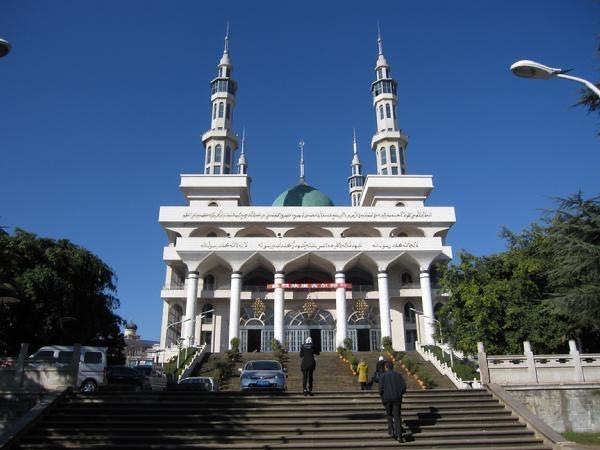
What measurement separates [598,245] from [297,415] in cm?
839

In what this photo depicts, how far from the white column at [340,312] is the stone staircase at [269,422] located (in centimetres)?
2003

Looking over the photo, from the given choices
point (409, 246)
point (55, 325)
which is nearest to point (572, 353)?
point (409, 246)

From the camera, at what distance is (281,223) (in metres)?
39.2

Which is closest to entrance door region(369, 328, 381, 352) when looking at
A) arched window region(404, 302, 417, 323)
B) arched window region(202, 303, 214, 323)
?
arched window region(404, 302, 417, 323)

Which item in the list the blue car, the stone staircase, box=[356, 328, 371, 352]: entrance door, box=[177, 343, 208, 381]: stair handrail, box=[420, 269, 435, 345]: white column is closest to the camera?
the stone staircase

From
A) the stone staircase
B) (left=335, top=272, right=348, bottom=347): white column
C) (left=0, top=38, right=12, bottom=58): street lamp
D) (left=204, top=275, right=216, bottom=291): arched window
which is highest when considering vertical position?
(left=204, top=275, right=216, bottom=291): arched window

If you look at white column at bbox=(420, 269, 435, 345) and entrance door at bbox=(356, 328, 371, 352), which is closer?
white column at bbox=(420, 269, 435, 345)

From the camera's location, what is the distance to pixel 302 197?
5094 centimetres

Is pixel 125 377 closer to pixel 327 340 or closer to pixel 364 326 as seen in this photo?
pixel 327 340

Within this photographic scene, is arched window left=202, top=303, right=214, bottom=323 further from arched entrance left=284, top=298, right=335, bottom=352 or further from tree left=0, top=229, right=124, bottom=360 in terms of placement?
tree left=0, top=229, right=124, bottom=360

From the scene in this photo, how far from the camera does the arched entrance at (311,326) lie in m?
36.3

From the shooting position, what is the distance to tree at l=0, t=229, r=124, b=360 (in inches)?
961

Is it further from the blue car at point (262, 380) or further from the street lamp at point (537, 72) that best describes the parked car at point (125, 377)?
the street lamp at point (537, 72)

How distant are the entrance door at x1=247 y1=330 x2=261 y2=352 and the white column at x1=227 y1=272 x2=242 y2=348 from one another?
6.60ft
